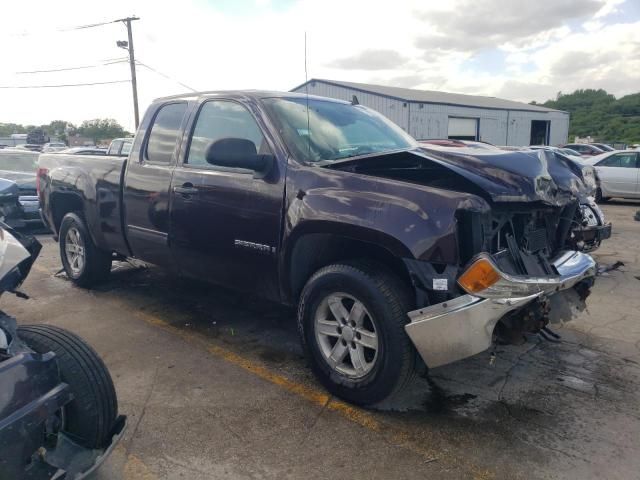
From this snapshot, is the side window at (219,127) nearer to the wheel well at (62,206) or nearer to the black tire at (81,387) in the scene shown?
the black tire at (81,387)

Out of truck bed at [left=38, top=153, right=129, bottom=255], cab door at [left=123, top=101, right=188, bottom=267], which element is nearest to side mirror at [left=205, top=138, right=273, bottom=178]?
cab door at [left=123, top=101, right=188, bottom=267]

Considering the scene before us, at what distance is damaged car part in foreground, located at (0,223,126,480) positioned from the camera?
1.91 m

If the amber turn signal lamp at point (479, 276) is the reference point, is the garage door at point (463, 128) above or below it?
above

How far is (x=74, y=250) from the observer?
598cm

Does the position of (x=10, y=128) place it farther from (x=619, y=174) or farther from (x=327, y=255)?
(x=327, y=255)

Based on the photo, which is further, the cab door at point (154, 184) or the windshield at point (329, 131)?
the cab door at point (154, 184)

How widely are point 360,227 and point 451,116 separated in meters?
31.8

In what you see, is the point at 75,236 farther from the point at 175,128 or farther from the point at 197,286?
the point at 175,128

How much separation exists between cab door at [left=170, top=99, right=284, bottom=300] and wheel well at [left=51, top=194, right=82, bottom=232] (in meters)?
2.11

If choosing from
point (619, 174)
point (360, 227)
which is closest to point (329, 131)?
point (360, 227)

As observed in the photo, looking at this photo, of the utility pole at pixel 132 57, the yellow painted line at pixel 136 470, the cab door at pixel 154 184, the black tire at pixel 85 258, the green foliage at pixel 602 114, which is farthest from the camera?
the green foliage at pixel 602 114

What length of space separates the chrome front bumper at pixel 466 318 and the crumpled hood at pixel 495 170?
1.69ft

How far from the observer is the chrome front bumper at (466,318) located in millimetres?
2770

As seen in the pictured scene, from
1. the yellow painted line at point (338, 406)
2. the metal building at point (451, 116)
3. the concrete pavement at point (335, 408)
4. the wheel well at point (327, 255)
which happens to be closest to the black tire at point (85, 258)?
the concrete pavement at point (335, 408)
